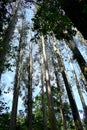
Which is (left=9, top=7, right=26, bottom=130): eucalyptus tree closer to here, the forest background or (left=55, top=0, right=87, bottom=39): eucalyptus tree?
the forest background

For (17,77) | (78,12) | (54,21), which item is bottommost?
(78,12)

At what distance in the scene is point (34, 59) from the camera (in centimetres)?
2320

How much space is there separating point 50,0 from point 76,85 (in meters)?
14.5

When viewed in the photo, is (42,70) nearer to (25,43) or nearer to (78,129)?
(25,43)

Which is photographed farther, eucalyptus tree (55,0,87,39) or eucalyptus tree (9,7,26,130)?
eucalyptus tree (9,7,26,130)

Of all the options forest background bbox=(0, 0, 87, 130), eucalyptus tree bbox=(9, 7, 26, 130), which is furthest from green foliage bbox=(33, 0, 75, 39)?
eucalyptus tree bbox=(9, 7, 26, 130)

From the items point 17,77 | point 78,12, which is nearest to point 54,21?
point 78,12

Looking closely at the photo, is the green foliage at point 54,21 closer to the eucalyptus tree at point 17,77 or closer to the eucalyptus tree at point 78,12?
the eucalyptus tree at point 78,12

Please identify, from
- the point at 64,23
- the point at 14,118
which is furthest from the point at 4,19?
the point at 14,118

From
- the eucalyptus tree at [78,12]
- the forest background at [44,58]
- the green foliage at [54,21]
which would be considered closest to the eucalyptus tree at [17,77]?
the forest background at [44,58]

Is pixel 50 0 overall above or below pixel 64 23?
above

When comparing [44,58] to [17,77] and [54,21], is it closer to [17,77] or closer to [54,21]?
[17,77]

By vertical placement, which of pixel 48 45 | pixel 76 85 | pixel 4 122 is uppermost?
pixel 48 45

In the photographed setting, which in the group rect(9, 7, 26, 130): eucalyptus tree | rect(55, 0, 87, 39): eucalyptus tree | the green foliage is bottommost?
rect(55, 0, 87, 39): eucalyptus tree
